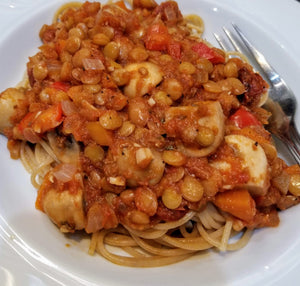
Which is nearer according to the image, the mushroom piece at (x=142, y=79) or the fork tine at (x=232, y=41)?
the mushroom piece at (x=142, y=79)

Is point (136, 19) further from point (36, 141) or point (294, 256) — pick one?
point (294, 256)

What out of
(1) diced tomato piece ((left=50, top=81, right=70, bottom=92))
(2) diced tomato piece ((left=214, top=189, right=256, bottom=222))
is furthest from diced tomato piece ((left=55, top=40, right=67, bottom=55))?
(2) diced tomato piece ((left=214, top=189, right=256, bottom=222))

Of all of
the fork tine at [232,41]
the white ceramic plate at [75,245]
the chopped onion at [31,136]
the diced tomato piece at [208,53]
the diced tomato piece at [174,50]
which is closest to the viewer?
the white ceramic plate at [75,245]


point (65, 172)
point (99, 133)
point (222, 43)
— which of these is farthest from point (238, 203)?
point (222, 43)

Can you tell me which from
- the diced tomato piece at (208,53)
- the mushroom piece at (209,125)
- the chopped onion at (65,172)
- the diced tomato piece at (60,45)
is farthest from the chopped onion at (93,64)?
the diced tomato piece at (208,53)

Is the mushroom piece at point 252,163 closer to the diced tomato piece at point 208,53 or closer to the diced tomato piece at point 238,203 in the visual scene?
the diced tomato piece at point 238,203

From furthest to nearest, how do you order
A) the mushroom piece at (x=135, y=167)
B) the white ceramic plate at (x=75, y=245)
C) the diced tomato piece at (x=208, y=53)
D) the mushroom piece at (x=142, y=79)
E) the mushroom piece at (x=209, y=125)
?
the diced tomato piece at (x=208, y=53), the mushroom piece at (x=142, y=79), the mushroom piece at (x=209, y=125), the mushroom piece at (x=135, y=167), the white ceramic plate at (x=75, y=245)
